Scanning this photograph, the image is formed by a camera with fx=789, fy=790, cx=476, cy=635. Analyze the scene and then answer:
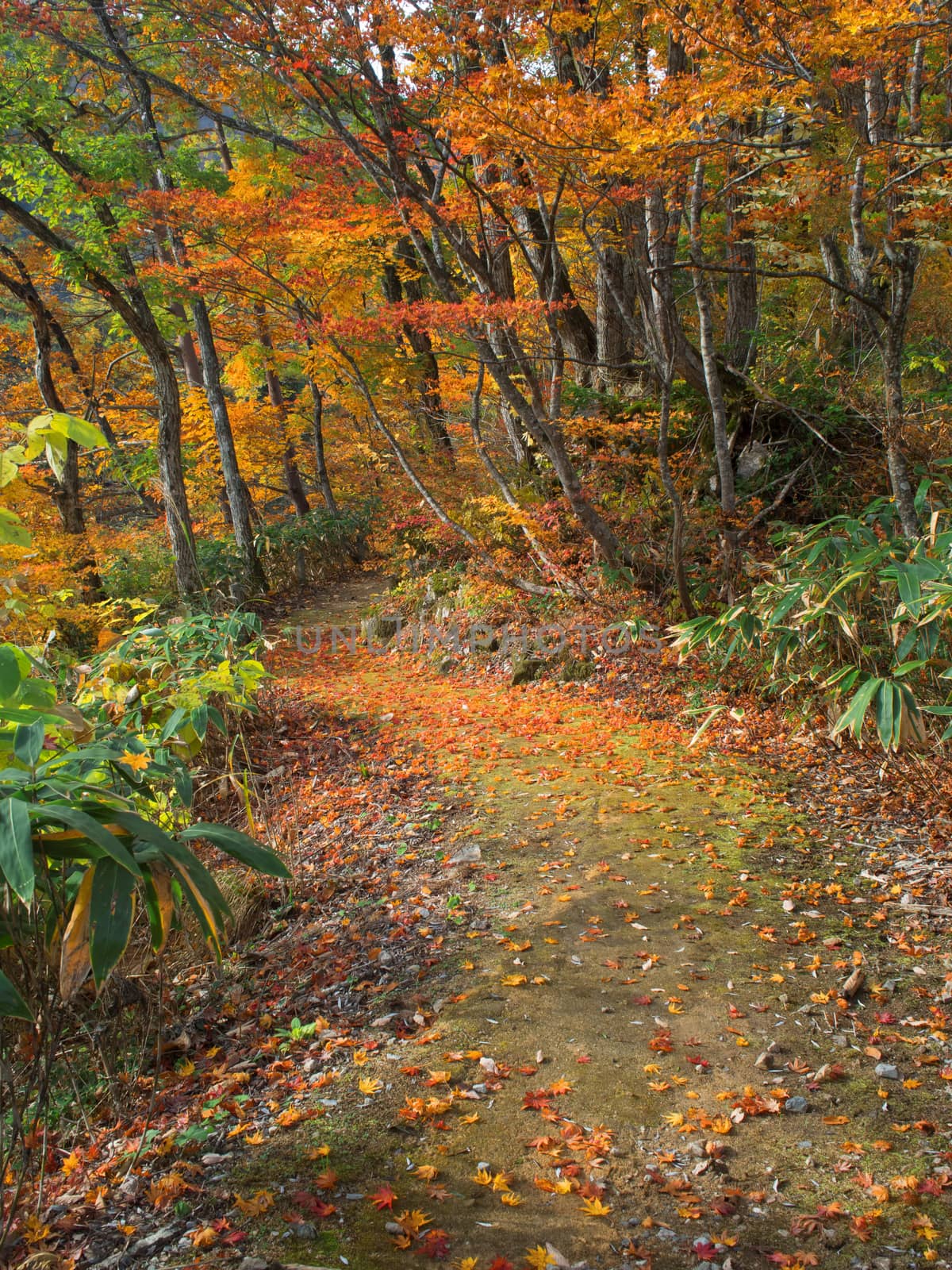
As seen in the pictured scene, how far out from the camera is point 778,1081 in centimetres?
227

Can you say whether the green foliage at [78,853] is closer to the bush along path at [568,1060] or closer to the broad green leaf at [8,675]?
the broad green leaf at [8,675]

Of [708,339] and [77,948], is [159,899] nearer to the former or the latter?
[77,948]

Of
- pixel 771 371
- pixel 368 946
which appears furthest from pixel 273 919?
pixel 771 371

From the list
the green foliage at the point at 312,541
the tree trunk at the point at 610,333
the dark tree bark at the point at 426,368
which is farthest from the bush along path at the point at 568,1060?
the green foliage at the point at 312,541

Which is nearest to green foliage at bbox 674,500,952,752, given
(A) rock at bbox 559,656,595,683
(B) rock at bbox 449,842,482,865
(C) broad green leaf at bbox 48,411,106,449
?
(A) rock at bbox 559,656,595,683

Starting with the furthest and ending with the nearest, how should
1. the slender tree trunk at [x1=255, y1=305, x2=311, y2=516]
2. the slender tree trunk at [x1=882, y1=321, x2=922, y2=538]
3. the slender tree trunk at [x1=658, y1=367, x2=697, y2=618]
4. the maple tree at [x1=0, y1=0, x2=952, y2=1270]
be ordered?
1. the slender tree trunk at [x1=255, y1=305, x2=311, y2=516]
2. the slender tree trunk at [x1=658, y1=367, x2=697, y2=618]
3. the slender tree trunk at [x1=882, y1=321, x2=922, y2=538]
4. the maple tree at [x1=0, y1=0, x2=952, y2=1270]

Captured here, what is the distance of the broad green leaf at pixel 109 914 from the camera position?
1402 mm

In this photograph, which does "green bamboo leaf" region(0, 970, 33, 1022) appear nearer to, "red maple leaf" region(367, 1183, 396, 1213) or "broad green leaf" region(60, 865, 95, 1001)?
"broad green leaf" region(60, 865, 95, 1001)

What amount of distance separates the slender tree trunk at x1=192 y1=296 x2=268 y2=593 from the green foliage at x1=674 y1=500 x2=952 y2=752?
823 cm

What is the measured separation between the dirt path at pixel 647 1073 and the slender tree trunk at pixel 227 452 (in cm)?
878

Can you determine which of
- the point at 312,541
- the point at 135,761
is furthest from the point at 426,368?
the point at 135,761

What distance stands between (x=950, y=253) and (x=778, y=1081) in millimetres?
8313

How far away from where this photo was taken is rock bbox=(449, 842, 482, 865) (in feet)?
12.7

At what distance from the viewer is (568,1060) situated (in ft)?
7.83
